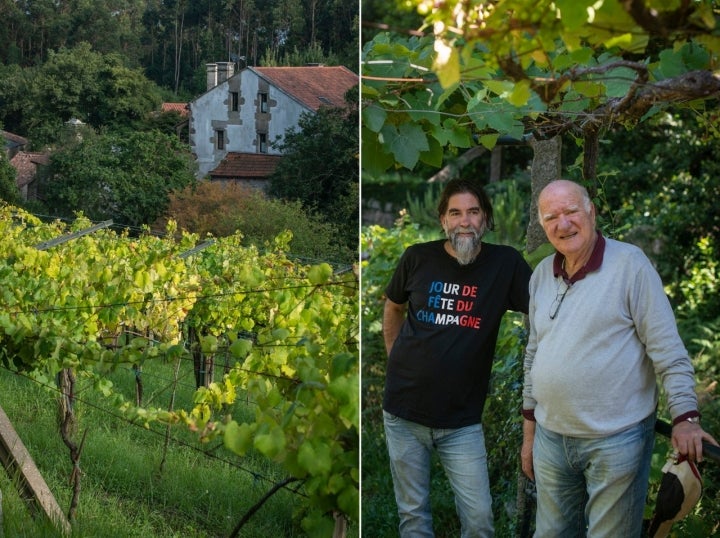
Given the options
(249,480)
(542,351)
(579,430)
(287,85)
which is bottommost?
(249,480)

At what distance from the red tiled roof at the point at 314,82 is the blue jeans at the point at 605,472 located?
75 cm

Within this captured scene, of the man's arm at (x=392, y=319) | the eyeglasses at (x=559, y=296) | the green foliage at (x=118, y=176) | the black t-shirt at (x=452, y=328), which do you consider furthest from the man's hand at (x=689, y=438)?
the green foliage at (x=118, y=176)

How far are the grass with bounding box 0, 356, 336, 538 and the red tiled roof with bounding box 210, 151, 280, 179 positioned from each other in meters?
0.51

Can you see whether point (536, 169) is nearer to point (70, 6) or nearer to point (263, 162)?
point (263, 162)

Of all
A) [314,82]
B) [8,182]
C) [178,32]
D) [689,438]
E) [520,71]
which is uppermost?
[178,32]

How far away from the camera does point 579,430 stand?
59.4 inches

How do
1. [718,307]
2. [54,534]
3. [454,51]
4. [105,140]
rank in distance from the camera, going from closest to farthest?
[454,51], [105,140], [54,534], [718,307]

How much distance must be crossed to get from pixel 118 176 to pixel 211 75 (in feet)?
1.00

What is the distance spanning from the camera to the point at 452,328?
1.75 meters

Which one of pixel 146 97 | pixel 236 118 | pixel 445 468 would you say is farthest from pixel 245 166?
pixel 445 468

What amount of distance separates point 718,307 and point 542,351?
398cm

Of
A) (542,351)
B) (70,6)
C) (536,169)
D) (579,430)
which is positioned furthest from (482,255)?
(70,6)

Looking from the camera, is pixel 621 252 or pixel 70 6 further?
pixel 70 6

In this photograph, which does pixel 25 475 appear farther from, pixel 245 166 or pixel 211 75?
pixel 211 75
